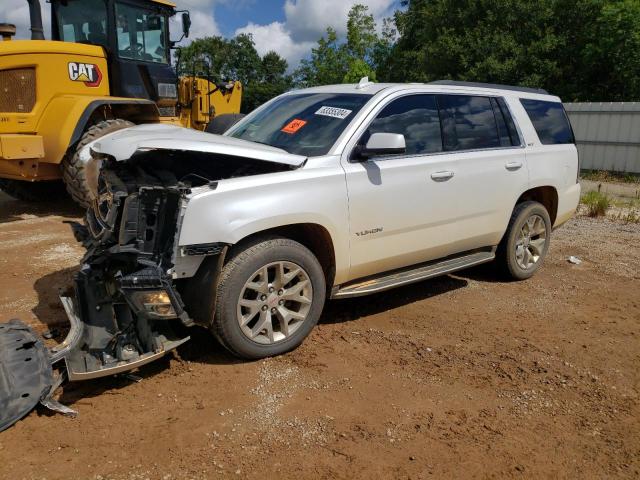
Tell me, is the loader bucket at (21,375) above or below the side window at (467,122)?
below

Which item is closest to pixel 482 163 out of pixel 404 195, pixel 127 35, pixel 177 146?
pixel 404 195

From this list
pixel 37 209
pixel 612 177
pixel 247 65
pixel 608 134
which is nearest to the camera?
pixel 37 209

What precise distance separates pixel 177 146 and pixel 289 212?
2.67 ft

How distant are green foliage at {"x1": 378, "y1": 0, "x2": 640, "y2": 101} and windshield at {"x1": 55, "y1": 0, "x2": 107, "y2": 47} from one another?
16434 millimetres

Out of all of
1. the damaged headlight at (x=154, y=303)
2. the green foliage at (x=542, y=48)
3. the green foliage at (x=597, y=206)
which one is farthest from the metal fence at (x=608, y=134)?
the damaged headlight at (x=154, y=303)

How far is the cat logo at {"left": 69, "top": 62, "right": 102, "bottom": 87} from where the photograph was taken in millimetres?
7625

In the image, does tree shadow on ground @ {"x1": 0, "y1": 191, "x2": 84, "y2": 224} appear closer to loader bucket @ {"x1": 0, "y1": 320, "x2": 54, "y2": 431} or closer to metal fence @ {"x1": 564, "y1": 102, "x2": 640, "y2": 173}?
loader bucket @ {"x1": 0, "y1": 320, "x2": 54, "y2": 431}

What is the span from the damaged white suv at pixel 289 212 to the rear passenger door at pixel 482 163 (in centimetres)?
2

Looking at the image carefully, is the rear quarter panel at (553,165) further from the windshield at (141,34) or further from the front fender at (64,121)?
the windshield at (141,34)

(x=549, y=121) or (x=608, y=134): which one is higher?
(x=549, y=121)

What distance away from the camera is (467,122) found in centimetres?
488

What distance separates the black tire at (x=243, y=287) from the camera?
134 inches

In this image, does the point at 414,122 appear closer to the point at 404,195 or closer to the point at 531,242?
the point at 404,195

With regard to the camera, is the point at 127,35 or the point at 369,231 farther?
the point at 127,35
